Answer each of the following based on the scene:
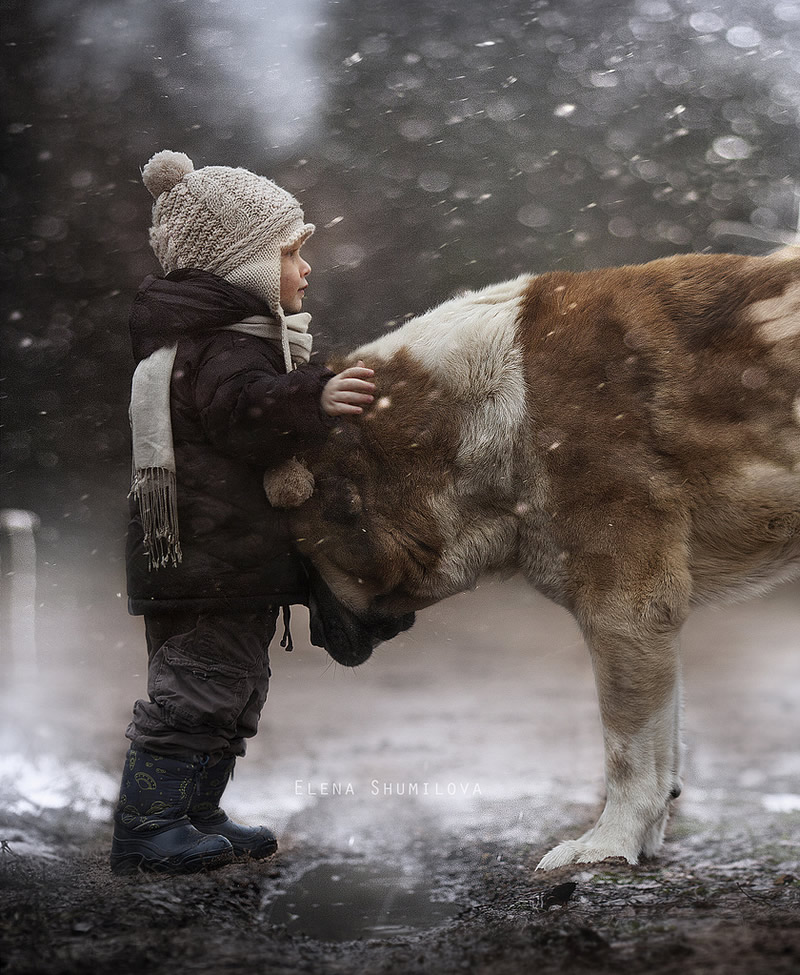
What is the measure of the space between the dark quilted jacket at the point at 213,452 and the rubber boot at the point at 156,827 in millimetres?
263

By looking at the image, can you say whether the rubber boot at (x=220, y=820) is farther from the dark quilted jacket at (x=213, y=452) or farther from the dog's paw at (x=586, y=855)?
the dog's paw at (x=586, y=855)

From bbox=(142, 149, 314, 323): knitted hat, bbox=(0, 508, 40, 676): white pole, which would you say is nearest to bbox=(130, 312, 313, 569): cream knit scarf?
bbox=(142, 149, 314, 323): knitted hat

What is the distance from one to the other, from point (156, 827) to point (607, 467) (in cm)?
94

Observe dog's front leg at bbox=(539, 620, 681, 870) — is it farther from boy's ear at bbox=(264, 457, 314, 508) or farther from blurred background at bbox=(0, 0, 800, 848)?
blurred background at bbox=(0, 0, 800, 848)

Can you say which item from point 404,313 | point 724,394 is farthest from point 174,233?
point 724,394

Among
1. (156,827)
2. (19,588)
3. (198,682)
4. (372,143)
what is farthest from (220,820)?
(372,143)

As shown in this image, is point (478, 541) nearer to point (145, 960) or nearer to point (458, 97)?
point (145, 960)

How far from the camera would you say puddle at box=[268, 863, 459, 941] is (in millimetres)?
1099

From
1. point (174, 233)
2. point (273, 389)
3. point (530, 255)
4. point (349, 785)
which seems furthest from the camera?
point (530, 255)

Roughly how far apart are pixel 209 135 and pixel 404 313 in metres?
0.68

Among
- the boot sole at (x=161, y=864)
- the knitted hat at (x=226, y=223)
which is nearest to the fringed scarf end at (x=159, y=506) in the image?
the knitted hat at (x=226, y=223)

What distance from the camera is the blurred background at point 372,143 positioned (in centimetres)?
209

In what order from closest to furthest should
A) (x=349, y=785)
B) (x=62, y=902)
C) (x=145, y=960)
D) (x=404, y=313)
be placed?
(x=145, y=960), (x=62, y=902), (x=404, y=313), (x=349, y=785)

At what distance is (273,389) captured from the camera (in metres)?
1.27
